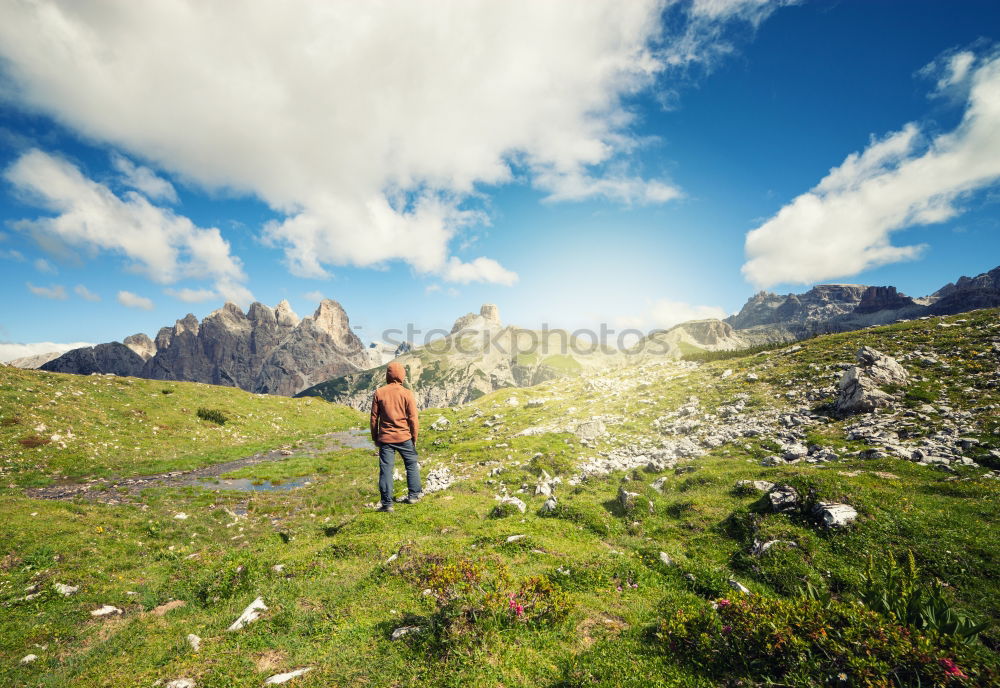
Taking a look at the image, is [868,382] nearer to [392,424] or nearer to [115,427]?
[392,424]

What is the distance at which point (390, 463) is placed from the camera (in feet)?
44.5

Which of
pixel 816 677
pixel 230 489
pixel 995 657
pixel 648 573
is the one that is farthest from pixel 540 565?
pixel 230 489

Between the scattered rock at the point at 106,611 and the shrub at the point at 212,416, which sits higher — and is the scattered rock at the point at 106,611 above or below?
below

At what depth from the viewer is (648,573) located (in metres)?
9.73

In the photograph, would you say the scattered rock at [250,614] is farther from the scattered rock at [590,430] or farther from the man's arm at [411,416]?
the scattered rock at [590,430]

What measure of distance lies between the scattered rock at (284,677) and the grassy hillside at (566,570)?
21cm

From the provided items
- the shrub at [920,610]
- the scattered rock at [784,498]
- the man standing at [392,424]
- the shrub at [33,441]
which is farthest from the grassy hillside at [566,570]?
the man standing at [392,424]

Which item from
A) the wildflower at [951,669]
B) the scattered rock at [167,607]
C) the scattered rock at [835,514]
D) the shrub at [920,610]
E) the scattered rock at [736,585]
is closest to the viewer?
the wildflower at [951,669]

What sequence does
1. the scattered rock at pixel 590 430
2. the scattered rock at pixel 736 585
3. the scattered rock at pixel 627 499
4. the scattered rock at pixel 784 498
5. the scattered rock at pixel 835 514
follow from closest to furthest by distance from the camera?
the scattered rock at pixel 736 585 → the scattered rock at pixel 835 514 → the scattered rock at pixel 784 498 → the scattered rock at pixel 627 499 → the scattered rock at pixel 590 430

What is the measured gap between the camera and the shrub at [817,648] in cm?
438

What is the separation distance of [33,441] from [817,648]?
4305 cm

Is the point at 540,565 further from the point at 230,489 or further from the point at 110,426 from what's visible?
the point at 110,426

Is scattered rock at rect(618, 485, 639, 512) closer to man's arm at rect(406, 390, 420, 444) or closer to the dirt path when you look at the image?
man's arm at rect(406, 390, 420, 444)

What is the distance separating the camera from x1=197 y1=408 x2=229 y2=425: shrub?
4019cm
